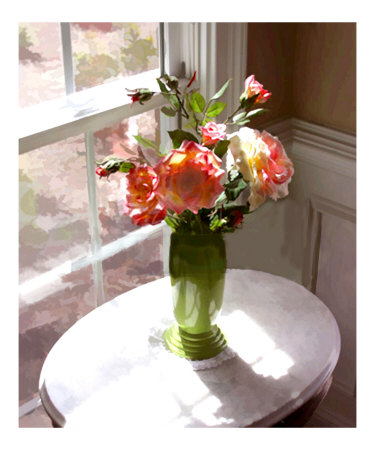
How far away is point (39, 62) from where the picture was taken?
1.45 metres

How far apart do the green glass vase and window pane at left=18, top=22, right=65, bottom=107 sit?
1.56ft

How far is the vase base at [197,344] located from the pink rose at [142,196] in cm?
31

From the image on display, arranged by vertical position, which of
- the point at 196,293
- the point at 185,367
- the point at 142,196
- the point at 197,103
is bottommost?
the point at 185,367

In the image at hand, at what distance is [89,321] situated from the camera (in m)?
1.46

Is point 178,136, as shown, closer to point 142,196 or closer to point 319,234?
point 142,196

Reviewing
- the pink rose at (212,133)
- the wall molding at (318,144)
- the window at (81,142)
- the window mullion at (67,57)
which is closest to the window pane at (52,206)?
the window at (81,142)

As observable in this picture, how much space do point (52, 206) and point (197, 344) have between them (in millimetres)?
485

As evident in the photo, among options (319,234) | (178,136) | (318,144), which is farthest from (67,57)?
(319,234)
